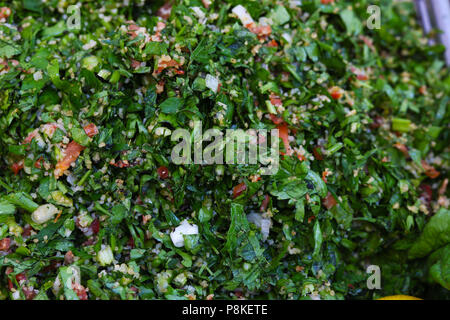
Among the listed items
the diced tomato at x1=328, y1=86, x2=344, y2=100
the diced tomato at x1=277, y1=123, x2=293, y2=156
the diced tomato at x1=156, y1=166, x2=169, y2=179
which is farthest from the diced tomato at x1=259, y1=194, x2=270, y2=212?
the diced tomato at x1=328, y1=86, x2=344, y2=100

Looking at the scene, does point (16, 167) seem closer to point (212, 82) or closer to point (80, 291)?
point (80, 291)

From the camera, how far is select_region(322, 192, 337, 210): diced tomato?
1.41 metres

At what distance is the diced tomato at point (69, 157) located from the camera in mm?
1271

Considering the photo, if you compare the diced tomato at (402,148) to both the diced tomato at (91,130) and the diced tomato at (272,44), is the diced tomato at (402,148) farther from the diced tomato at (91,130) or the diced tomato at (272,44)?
the diced tomato at (91,130)

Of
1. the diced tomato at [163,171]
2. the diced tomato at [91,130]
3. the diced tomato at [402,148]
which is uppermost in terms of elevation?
the diced tomato at [91,130]

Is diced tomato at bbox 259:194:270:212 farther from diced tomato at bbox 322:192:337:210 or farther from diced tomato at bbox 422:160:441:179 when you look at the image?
diced tomato at bbox 422:160:441:179

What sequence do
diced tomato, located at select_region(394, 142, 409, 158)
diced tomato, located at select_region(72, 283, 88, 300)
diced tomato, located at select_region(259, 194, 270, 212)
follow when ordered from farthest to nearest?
diced tomato, located at select_region(394, 142, 409, 158)
diced tomato, located at select_region(259, 194, 270, 212)
diced tomato, located at select_region(72, 283, 88, 300)

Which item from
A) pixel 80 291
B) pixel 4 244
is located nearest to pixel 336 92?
pixel 80 291

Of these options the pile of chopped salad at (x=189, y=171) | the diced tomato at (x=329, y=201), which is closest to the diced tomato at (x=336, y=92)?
the pile of chopped salad at (x=189, y=171)

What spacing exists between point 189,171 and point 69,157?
0.37 m

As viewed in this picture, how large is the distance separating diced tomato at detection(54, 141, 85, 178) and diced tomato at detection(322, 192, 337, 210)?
809 millimetres

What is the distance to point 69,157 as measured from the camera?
1274mm

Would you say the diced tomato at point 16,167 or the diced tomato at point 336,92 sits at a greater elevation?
the diced tomato at point 336,92
